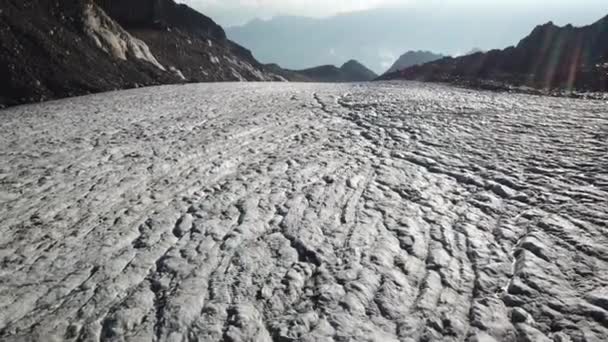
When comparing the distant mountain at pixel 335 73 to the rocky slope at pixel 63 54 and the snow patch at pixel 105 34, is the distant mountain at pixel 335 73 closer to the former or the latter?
the snow patch at pixel 105 34

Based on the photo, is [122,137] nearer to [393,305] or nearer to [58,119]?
[58,119]

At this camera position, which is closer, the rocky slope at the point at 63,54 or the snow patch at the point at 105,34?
the rocky slope at the point at 63,54

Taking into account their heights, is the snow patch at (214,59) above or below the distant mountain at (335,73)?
above

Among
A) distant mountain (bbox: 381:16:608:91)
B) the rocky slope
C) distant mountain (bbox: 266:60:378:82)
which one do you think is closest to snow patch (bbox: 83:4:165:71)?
the rocky slope

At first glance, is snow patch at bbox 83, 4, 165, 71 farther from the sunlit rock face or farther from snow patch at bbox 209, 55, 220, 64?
snow patch at bbox 209, 55, 220, 64

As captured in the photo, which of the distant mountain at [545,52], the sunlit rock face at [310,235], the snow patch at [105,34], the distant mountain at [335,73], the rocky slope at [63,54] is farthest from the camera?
the distant mountain at [335,73]

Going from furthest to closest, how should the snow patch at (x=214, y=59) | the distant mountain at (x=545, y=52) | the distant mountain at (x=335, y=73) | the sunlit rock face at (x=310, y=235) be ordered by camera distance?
Answer: the distant mountain at (x=335, y=73) < the snow patch at (x=214, y=59) < the distant mountain at (x=545, y=52) < the sunlit rock face at (x=310, y=235)

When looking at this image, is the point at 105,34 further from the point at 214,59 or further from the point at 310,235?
the point at 214,59

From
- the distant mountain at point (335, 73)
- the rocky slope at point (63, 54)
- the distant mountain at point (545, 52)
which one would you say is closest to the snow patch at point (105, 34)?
the rocky slope at point (63, 54)
